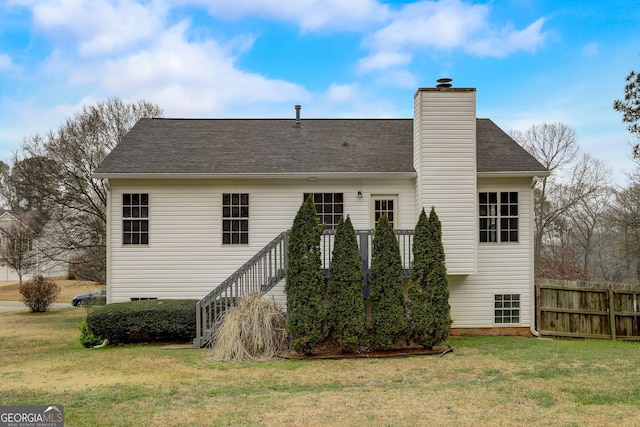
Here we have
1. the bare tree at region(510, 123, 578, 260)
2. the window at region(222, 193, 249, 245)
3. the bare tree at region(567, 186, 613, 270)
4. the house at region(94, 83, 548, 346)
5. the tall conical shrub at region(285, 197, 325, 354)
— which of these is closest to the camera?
the tall conical shrub at region(285, 197, 325, 354)

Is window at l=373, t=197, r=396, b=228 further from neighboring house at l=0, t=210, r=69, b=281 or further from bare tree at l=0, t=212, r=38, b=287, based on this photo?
bare tree at l=0, t=212, r=38, b=287

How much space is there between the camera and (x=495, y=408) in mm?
6836

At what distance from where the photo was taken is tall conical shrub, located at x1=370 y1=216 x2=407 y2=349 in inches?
432

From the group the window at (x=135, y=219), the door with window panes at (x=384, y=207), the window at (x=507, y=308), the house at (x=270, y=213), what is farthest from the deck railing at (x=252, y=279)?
the window at (x=507, y=308)

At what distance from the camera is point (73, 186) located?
20.0m

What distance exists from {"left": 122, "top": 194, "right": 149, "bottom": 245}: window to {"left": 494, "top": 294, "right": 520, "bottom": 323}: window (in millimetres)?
8881

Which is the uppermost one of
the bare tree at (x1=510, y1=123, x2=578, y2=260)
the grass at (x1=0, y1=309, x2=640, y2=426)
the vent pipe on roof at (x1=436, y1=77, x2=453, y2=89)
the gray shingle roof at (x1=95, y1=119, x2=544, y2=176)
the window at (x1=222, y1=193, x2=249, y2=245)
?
the bare tree at (x1=510, y1=123, x2=578, y2=260)

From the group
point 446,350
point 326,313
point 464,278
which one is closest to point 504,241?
Answer: point 464,278

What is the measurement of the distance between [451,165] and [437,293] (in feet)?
10.8

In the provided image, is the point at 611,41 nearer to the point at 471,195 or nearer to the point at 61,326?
the point at 471,195

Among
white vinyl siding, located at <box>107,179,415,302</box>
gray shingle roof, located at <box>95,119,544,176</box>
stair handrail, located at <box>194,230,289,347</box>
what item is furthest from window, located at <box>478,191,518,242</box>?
stair handrail, located at <box>194,230,289,347</box>

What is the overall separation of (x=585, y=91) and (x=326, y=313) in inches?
472

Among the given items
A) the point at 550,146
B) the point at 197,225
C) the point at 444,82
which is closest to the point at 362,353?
the point at 197,225

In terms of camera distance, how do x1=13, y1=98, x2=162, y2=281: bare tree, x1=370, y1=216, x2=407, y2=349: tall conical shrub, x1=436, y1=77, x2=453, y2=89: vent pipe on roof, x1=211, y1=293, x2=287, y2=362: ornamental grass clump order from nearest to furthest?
x1=211, y1=293, x2=287, y2=362: ornamental grass clump, x1=370, y1=216, x2=407, y2=349: tall conical shrub, x1=436, y1=77, x2=453, y2=89: vent pipe on roof, x1=13, y1=98, x2=162, y2=281: bare tree
